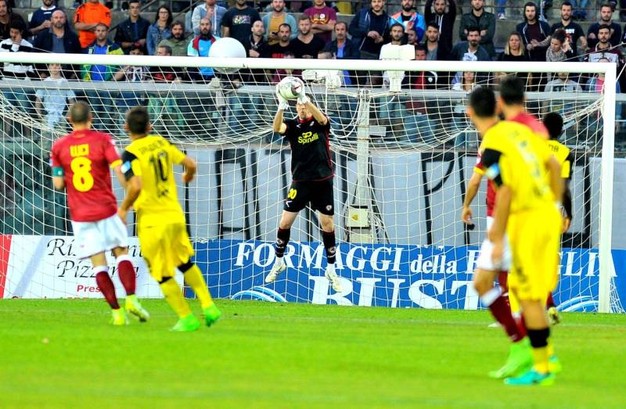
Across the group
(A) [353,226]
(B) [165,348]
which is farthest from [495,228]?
(A) [353,226]

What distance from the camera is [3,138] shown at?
19.3 meters

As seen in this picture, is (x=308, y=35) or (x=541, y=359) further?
(x=308, y=35)

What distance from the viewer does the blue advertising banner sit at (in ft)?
59.6

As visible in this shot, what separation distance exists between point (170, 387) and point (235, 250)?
10421mm

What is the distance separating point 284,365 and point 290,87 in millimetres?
7286

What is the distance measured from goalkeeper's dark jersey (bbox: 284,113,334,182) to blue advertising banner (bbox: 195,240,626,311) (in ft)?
4.65

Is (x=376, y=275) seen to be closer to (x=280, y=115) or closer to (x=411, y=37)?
(x=280, y=115)

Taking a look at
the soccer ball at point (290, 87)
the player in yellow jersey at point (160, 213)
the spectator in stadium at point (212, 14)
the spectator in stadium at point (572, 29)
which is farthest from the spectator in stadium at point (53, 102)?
the spectator in stadium at point (572, 29)

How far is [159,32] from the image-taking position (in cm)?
2298

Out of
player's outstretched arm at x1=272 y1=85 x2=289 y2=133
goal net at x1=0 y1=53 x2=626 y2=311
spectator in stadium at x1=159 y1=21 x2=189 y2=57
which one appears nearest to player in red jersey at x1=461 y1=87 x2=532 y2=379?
player's outstretched arm at x1=272 y1=85 x2=289 y2=133

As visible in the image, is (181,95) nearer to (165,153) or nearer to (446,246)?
(446,246)

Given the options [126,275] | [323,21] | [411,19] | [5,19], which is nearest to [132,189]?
[126,275]

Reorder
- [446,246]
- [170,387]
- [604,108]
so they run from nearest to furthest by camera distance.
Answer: [170,387] → [604,108] → [446,246]

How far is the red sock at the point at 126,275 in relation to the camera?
41.4 ft
